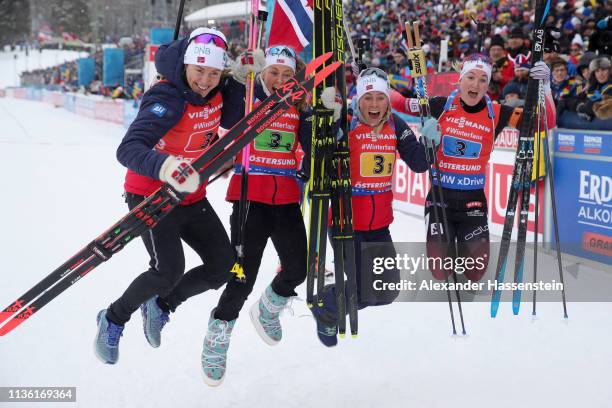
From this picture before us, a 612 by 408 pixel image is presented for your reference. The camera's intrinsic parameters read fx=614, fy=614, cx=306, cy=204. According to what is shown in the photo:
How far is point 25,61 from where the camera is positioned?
3029 inches

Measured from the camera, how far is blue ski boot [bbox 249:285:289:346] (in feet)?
13.1

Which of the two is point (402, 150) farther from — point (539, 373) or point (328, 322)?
point (539, 373)

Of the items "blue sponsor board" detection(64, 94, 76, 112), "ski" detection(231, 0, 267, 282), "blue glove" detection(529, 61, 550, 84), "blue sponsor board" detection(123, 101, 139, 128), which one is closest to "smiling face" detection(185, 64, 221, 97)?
"ski" detection(231, 0, 267, 282)

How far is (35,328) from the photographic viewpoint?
14.6 feet

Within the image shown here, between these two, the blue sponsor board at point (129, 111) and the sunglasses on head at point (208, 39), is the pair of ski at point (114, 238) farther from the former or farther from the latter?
the blue sponsor board at point (129, 111)

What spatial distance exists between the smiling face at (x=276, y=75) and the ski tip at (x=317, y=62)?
12.0 inches

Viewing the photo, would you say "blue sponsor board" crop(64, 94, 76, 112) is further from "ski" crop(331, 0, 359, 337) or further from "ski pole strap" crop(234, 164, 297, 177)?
"ski" crop(331, 0, 359, 337)

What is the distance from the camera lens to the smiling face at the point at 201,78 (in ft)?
11.1

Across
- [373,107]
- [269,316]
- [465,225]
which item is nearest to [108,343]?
[269,316]

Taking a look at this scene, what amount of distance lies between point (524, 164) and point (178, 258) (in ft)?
8.40

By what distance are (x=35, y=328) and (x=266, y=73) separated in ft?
8.16

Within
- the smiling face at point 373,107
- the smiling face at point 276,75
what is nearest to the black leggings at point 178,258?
the smiling face at point 276,75

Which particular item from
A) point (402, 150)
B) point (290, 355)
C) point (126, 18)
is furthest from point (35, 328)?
point (126, 18)

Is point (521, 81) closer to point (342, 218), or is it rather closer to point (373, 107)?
point (373, 107)
